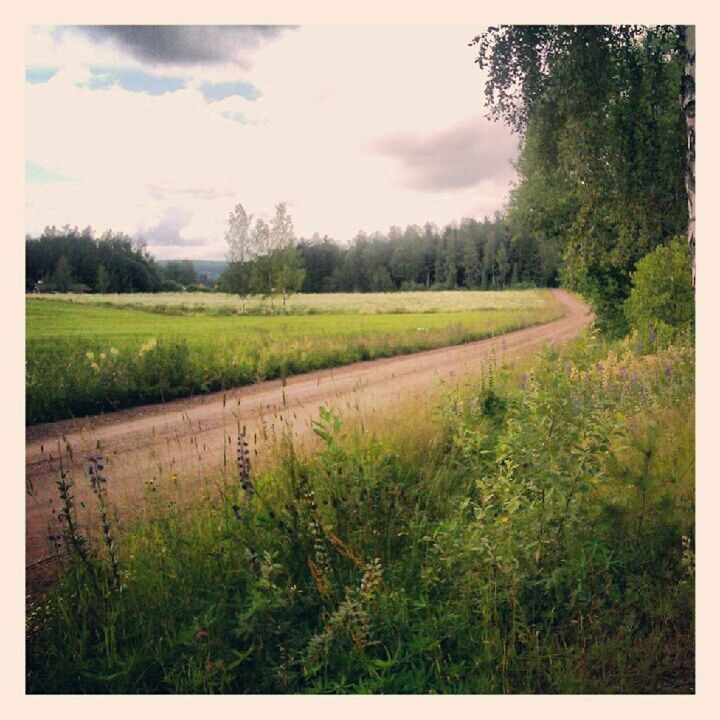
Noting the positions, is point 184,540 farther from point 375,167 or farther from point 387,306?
point 375,167

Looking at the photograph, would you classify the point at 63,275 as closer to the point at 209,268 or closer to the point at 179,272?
the point at 179,272

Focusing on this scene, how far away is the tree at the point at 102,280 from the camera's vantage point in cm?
449

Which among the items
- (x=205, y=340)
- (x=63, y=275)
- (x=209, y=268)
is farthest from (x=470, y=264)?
(x=63, y=275)

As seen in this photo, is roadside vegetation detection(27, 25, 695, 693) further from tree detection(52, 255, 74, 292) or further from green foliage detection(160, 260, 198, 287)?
green foliage detection(160, 260, 198, 287)

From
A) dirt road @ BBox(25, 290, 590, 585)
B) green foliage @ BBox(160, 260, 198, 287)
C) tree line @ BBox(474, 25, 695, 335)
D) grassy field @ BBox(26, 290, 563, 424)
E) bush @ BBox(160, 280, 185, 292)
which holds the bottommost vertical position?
dirt road @ BBox(25, 290, 590, 585)

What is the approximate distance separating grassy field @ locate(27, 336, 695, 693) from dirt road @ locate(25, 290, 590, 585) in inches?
7.2

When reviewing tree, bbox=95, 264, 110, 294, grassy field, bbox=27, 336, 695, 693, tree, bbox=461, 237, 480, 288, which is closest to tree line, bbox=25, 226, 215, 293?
tree, bbox=95, 264, 110, 294

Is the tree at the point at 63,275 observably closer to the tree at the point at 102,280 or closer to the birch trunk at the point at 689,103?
the tree at the point at 102,280

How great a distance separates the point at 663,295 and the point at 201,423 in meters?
3.72

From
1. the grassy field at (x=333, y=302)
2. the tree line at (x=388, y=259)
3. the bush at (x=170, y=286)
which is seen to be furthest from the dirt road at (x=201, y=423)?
the bush at (x=170, y=286)

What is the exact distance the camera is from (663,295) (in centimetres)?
475

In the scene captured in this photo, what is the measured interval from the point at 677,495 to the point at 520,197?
2522 millimetres

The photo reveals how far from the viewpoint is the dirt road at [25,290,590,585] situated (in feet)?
12.9

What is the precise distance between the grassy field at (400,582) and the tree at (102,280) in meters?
1.50
